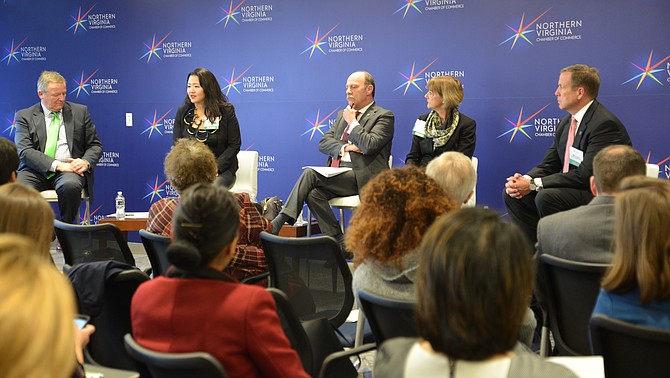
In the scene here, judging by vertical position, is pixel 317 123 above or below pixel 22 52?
below

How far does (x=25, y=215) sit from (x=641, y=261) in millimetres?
1752

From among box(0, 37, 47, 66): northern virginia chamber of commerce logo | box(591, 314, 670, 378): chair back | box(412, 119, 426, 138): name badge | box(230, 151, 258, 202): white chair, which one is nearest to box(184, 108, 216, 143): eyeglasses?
box(230, 151, 258, 202): white chair

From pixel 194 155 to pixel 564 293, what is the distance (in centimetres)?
180

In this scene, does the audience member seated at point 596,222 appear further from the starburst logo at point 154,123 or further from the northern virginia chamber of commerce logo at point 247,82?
the starburst logo at point 154,123

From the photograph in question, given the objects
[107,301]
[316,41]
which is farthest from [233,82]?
[107,301]

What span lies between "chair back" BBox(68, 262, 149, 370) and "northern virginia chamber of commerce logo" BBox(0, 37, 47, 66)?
21.5 ft

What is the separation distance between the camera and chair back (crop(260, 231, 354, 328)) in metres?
3.13

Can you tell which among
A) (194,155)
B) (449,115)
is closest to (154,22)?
(449,115)

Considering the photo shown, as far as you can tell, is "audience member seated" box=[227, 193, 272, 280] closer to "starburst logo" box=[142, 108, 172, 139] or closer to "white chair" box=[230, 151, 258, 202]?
"white chair" box=[230, 151, 258, 202]

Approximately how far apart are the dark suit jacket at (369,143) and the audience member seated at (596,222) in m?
2.89

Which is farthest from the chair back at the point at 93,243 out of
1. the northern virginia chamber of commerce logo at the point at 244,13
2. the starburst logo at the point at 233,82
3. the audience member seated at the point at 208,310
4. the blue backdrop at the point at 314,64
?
the northern virginia chamber of commerce logo at the point at 244,13

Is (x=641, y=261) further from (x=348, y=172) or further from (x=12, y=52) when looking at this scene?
(x=12, y=52)

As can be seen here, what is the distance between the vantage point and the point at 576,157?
508 cm

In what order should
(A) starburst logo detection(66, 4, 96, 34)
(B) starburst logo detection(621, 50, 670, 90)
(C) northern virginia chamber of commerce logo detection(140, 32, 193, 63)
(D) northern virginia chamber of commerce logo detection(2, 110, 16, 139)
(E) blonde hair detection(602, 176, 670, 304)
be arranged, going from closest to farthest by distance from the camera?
(E) blonde hair detection(602, 176, 670, 304) < (B) starburst logo detection(621, 50, 670, 90) < (C) northern virginia chamber of commerce logo detection(140, 32, 193, 63) < (A) starburst logo detection(66, 4, 96, 34) < (D) northern virginia chamber of commerce logo detection(2, 110, 16, 139)
